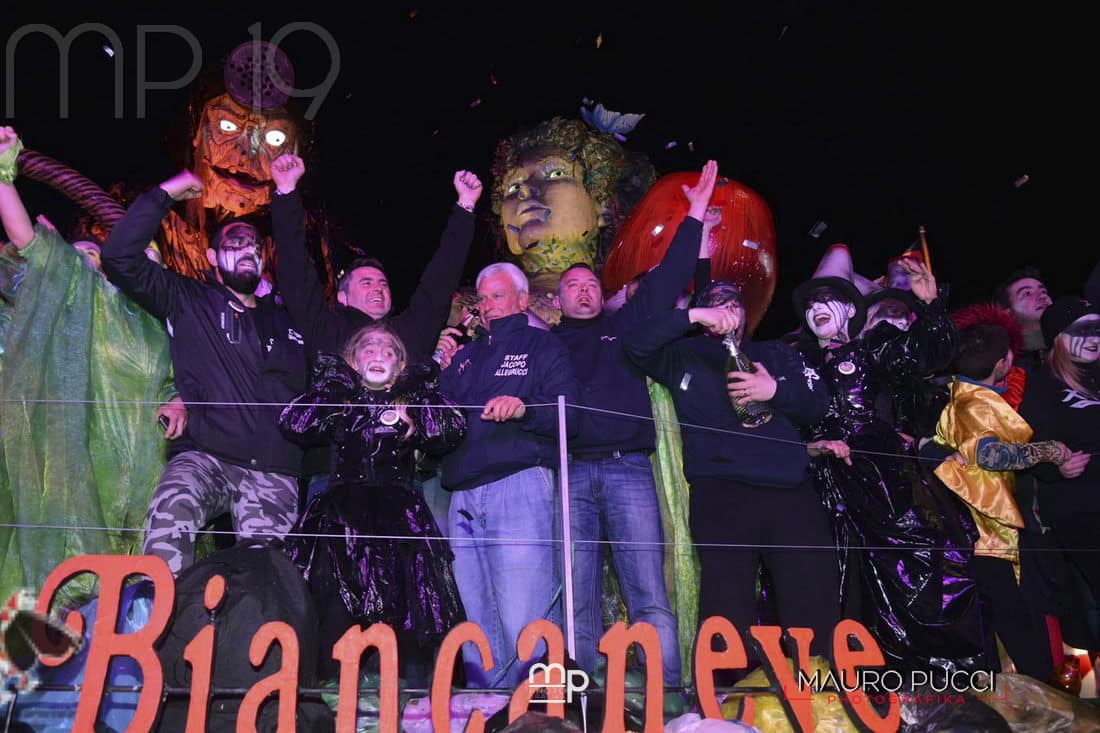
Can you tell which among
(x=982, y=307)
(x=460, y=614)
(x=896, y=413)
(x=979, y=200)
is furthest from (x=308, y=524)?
(x=979, y=200)

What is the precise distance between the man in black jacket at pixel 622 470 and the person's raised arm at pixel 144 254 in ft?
5.06

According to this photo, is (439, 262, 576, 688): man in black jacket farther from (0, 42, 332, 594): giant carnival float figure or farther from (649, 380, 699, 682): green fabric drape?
(0, 42, 332, 594): giant carnival float figure

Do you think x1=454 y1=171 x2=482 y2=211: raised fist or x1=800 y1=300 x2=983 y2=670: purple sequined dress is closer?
x1=800 y1=300 x2=983 y2=670: purple sequined dress

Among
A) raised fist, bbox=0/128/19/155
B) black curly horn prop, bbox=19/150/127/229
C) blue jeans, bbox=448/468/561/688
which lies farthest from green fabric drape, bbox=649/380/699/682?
black curly horn prop, bbox=19/150/127/229

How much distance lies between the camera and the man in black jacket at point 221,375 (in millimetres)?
3807

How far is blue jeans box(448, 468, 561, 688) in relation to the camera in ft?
12.3

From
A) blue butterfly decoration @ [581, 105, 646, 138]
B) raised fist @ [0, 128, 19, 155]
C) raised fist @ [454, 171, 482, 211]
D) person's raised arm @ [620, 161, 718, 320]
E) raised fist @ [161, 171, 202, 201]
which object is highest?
blue butterfly decoration @ [581, 105, 646, 138]

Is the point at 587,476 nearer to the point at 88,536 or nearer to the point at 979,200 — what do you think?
the point at 88,536

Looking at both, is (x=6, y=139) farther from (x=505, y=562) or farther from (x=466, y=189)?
(x=505, y=562)

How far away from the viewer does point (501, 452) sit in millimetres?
4023

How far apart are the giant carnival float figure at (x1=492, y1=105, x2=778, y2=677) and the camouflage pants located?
6.27 feet

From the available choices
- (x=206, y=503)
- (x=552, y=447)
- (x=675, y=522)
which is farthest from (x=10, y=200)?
(x=675, y=522)

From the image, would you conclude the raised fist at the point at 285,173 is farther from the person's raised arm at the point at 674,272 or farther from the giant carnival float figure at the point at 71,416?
the person's raised arm at the point at 674,272

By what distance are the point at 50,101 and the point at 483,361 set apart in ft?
11.7
